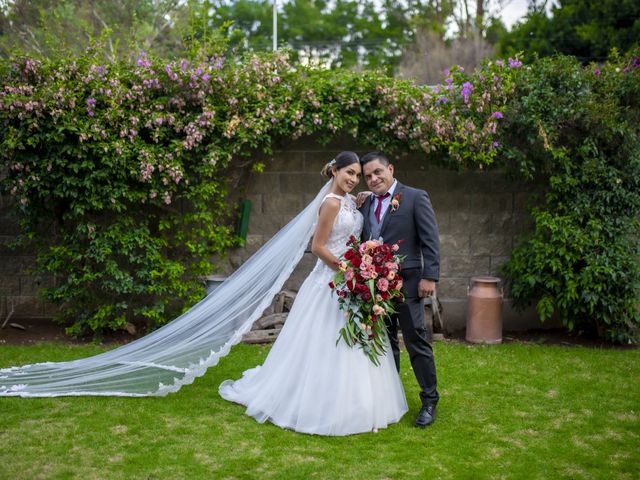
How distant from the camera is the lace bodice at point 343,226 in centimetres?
444

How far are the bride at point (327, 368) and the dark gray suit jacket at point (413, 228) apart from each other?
0.91ft

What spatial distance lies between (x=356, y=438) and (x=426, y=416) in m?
0.54

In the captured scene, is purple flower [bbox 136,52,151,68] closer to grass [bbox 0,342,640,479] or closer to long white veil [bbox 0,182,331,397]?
long white veil [bbox 0,182,331,397]

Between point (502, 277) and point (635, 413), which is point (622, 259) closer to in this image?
point (502, 277)

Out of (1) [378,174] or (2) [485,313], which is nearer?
(1) [378,174]

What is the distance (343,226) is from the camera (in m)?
4.45

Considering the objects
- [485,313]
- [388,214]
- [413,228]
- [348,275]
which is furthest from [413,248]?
[485,313]

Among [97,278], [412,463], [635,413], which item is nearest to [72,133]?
[97,278]

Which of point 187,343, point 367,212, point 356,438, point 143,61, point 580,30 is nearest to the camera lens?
point 356,438

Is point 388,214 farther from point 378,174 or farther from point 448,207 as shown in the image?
point 448,207

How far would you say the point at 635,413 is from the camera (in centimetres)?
460

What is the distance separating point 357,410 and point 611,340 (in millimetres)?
3635

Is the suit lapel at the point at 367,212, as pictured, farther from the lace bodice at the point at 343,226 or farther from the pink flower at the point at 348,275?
the pink flower at the point at 348,275

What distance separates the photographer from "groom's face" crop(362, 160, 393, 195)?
434 centimetres
